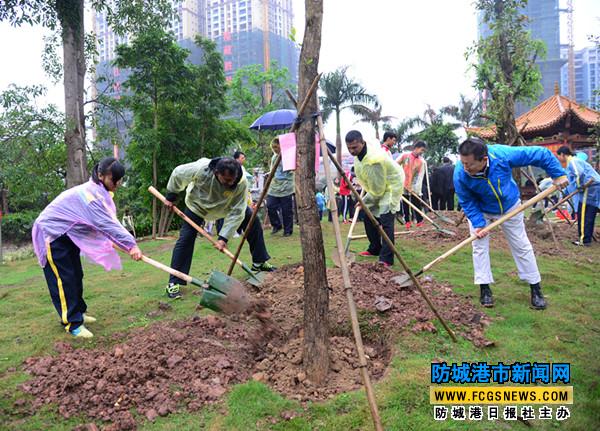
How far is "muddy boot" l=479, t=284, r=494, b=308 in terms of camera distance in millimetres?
4574

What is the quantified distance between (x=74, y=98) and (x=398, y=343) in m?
8.63

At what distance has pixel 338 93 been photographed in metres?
28.8

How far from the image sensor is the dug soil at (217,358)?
3.06 metres

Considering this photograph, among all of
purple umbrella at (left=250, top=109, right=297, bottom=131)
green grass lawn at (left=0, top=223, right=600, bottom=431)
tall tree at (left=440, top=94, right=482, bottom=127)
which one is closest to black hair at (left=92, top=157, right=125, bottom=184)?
green grass lawn at (left=0, top=223, right=600, bottom=431)

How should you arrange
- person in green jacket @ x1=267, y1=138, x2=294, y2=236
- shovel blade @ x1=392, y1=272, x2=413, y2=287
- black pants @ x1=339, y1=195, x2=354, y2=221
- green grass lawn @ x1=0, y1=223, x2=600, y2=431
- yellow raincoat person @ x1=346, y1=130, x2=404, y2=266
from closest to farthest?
green grass lawn @ x1=0, y1=223, x2=600, y2=431 < shovel blade @ x1=392, y1=272, x2=413, y2=287 < yellow raincoat person @ x1=346, y1=130, x2=404, y2=266 < person in green jacket @ x1=267, y1=138, x2=294, y2=236 < black pants @ x1=339, y1=195, x2=354, y2=221

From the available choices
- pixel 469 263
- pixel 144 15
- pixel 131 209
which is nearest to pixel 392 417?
pixel 469 263

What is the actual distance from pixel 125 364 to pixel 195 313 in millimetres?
1205

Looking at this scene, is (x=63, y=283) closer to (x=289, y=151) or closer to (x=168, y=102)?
(x=289, y=151)

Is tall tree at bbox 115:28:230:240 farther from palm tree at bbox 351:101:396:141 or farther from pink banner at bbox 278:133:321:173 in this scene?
palm tree at bbox 351:101:396:141

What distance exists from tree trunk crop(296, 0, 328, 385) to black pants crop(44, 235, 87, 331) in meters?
2.25

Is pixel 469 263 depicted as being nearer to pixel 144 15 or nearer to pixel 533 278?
pixel 533 278

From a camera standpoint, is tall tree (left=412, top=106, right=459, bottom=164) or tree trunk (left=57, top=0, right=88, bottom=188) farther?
tall tree (left=412, top=106, right=459, bottom=164)

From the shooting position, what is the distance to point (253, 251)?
5.96 metres

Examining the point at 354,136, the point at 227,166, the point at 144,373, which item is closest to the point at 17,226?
the point at 227,166
